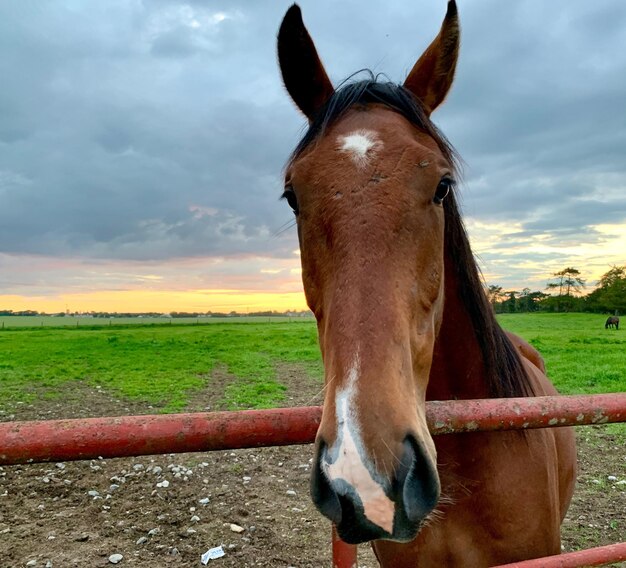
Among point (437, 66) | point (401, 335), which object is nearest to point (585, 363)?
point (437, 66)

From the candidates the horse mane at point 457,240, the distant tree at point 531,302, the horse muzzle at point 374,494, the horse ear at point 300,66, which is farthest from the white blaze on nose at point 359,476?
the distant tree at point 531,302

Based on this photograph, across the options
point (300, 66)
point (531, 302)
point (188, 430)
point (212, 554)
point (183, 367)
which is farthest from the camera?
point (531, 302)

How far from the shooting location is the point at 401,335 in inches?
60.2

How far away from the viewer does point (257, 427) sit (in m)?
1.55

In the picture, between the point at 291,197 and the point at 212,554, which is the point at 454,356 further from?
the point at 212,554

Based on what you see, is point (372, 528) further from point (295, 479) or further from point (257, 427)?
point (295, 479)

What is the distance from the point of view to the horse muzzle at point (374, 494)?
1.25 m

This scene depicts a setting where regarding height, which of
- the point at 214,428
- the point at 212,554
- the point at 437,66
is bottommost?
the point at 212,554

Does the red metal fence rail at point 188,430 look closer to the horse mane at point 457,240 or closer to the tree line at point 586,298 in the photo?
the horse mane at point 457,240

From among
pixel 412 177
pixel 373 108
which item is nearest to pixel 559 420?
pixel 412 177

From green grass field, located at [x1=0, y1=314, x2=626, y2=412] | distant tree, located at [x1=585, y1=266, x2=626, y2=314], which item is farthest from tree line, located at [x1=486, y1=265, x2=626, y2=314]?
green grass field, located at [x1=0, y1=314, x2=626, y2=412]

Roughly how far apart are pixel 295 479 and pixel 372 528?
580 centimetres

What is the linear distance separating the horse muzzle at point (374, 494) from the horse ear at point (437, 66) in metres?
1.78

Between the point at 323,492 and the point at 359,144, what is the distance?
4.17 ft
